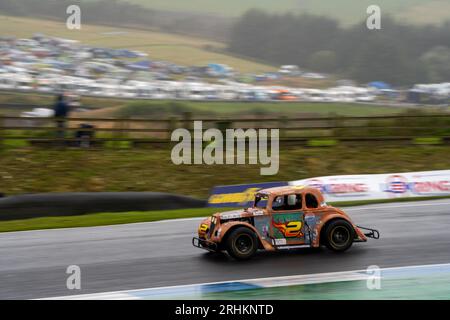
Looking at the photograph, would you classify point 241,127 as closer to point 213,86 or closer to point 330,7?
point 213,86

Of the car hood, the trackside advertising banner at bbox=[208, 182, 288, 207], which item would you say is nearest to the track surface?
the car hood

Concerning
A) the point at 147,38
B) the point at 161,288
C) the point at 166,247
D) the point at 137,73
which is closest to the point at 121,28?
the point at 147,38

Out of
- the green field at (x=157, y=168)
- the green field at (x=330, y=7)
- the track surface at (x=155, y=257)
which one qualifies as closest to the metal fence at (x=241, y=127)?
the green field at (x=157, y=168)

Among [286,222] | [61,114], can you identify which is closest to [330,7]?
[61,114]

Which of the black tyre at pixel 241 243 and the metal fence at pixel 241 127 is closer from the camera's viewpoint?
the black tyre at pixel 241 243

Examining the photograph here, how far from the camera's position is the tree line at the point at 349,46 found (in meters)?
39.7

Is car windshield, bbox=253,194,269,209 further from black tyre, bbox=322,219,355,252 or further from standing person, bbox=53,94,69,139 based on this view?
standing person, bbox=53,94,69,139

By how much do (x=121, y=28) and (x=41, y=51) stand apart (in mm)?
7237

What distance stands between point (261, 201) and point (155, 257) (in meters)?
2.08

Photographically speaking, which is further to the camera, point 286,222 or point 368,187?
point 368,187

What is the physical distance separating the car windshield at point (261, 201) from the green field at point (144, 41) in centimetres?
2731

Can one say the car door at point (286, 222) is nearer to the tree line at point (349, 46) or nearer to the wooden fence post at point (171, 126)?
the wooden fence post at point (171, 126)

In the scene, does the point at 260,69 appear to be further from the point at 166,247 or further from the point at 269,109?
the point at 166,247

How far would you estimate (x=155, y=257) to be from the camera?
11.3 meters
